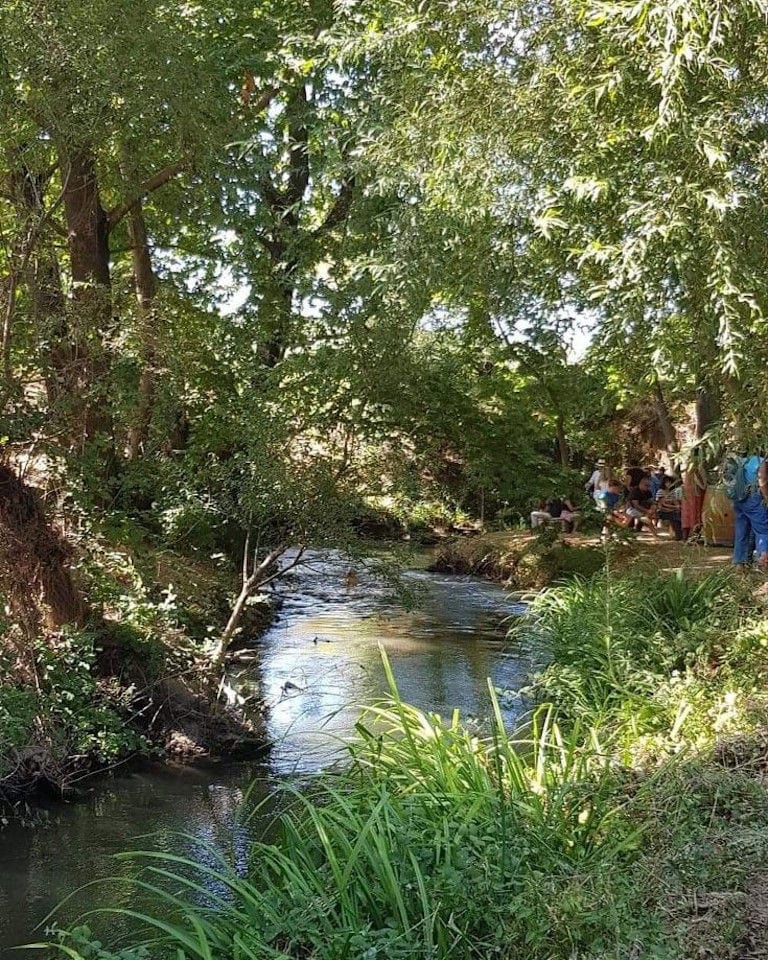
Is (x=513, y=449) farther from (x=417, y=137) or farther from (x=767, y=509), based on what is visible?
(x=417, y=137)

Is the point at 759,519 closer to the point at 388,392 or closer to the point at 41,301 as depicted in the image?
the point at 388,392

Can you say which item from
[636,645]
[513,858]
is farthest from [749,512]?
[513,858]

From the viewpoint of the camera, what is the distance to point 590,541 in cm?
1462

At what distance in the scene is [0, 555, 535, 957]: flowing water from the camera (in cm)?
552

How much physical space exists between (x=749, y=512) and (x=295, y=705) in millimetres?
4938

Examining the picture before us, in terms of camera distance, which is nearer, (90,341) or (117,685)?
(117,685)

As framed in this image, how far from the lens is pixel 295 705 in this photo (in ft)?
27.8

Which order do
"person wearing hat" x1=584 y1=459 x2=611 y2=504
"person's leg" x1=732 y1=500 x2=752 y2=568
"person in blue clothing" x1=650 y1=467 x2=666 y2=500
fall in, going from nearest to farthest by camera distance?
"person's leg" x1=732 y1=500 x2=752 y2=568 < "person wearing hat" x1=584 y1=459 x2=611 y2=504 < "person in blue clothing" x1=650 y1=467 x2=666 y2=500

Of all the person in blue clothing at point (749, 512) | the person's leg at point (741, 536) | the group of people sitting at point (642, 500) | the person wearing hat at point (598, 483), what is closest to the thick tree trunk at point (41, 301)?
the person in blue clothing at point (749, 512)

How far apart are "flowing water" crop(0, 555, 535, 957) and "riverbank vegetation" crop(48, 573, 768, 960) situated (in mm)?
435

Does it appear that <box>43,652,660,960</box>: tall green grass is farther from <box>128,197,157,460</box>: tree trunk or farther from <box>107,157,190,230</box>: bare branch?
<box>107,157,190,230</box>: bare branch

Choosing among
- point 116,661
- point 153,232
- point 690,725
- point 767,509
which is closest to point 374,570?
point 116,661

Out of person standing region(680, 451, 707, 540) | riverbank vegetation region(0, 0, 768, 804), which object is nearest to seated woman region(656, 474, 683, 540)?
person standing region(680, 451, 707, 540)

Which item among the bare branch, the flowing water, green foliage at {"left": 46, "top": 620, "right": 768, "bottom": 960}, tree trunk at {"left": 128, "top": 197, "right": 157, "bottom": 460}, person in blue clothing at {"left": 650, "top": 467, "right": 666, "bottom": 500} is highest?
the bare branch
